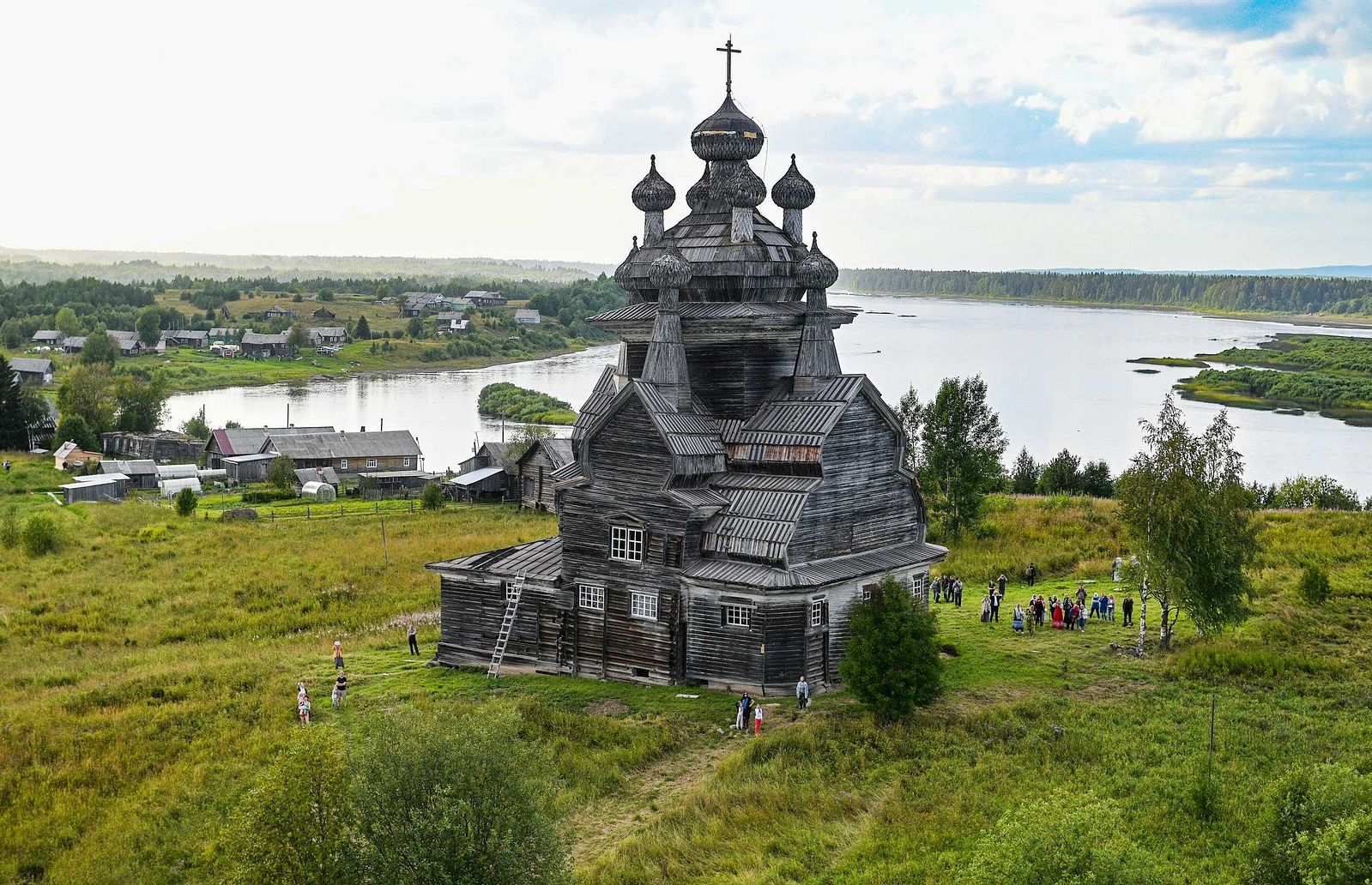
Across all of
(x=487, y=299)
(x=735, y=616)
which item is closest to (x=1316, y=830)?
(x=735, y=616)

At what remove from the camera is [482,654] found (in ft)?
86.7

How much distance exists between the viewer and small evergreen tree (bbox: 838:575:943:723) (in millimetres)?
21609

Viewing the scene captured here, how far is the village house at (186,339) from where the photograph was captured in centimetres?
13375

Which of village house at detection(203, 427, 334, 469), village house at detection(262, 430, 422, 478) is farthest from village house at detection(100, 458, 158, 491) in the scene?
village house at detection(262, 430, 422, 478)

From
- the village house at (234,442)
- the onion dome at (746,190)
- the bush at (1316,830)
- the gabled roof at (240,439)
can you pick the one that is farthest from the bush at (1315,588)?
the gabled roof at (240,439)

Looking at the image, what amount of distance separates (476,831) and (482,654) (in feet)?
41.6

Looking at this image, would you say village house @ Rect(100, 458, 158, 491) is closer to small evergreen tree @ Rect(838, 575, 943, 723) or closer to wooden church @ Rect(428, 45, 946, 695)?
wooden church @ Rect(428, 45, 946, 695)

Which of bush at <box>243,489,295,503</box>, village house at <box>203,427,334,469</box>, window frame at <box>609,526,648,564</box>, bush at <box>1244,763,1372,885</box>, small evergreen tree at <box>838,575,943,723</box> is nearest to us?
bush at <box>1244,763,1372,885</box>

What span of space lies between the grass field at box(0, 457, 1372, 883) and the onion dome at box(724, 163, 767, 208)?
10.4 m

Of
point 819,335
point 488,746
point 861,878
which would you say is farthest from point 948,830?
point 819,335

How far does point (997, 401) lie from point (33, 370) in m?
75.8

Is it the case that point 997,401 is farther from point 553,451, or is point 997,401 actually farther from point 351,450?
point 553,451

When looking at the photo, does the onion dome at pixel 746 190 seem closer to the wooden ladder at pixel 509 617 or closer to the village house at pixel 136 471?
the wooden ladder at pixel 509 617

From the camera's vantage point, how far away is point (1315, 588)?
28984mm
